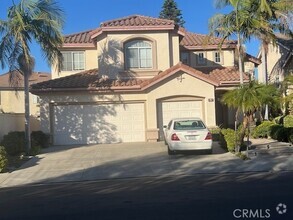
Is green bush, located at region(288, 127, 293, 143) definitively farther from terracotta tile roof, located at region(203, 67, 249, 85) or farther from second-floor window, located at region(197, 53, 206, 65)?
second-floor window, located at region(197, 53, 206, 65)

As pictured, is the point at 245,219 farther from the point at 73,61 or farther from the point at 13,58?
the point at 73,61

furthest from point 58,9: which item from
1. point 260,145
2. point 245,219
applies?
point 245,219

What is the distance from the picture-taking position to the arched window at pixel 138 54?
25.8 m

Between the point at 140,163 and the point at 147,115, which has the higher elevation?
the point at 147,115

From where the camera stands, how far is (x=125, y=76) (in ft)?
84.0

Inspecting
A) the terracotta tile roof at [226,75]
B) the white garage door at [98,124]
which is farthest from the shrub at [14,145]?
the terracotta tile roof at [226,75]

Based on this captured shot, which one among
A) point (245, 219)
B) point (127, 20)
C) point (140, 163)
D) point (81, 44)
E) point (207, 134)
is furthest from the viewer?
point (81, 44)

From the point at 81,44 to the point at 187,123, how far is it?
12.8m

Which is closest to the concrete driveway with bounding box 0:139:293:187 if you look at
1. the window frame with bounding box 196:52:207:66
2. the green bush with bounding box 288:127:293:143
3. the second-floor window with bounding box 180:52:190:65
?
the green bush with bounding box 288:127:293:143

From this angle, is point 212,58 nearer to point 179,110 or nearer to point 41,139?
point 179,110

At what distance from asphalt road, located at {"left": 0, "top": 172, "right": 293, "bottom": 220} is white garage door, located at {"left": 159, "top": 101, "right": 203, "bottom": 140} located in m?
11.8

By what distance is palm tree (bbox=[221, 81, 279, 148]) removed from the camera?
53.0 ft

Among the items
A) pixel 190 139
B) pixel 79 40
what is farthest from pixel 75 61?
pixel 190 139

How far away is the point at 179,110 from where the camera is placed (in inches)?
973
